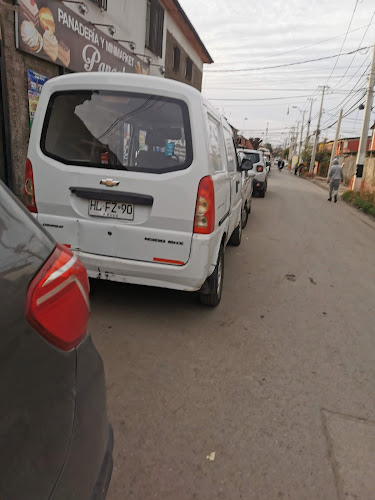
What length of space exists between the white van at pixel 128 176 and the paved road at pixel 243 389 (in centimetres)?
61

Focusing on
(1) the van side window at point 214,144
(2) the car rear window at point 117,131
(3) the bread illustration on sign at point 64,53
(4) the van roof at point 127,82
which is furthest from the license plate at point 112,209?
(3) the bread illustration on sign at point 64,53

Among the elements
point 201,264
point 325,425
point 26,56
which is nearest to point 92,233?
point 201,264

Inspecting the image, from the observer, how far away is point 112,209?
336cm

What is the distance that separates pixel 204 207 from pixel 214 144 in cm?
93

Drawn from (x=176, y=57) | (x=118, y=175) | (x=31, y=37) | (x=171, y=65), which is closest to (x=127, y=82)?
(x=118, y=175)

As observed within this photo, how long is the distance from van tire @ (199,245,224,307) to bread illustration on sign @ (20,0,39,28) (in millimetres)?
5505

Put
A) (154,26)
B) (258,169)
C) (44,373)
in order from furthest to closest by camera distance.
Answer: (258,169), (154,26), (44,373)

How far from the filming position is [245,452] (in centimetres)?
221

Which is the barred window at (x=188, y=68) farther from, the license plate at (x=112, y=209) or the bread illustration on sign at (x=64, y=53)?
the license plate at (x=112, y=209)

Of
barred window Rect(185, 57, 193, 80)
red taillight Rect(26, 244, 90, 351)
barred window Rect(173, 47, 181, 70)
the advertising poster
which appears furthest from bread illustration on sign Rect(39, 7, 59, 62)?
barred window Rect(185, 57, 193, 80)

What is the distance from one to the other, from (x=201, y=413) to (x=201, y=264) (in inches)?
50.4

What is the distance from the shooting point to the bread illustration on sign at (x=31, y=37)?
646cm

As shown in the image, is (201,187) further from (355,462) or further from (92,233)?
(355,462)

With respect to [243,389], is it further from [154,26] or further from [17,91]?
[154,26]
